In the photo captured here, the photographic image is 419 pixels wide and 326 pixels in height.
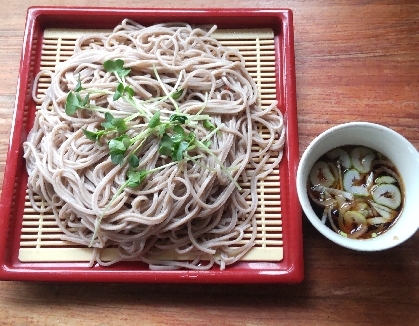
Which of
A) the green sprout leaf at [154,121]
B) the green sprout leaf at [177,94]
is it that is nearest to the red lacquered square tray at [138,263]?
the green sprout leaf at [177,94]

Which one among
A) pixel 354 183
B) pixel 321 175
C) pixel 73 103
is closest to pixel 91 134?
pixel 73 103

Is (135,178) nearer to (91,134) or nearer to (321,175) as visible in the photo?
(91,134)

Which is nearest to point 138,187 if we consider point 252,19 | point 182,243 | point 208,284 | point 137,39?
point 182,243

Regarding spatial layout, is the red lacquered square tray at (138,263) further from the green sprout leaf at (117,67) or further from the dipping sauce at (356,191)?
the green sprout leaf at (117,67)

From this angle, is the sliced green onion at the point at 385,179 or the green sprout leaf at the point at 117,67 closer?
the sliced green onion at the point at 385,179

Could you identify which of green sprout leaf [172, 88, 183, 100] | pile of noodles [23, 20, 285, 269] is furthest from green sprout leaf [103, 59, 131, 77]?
green sprout leaf [172, 88, 183, 100]

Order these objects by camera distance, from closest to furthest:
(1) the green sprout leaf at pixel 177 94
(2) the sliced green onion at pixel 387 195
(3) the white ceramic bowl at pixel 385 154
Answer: (3) the white ceramic bowl at pixel 385 154
(2) the sliced green onion at pixel 387 195
(1) the green sprout leaf at pixel 177 94

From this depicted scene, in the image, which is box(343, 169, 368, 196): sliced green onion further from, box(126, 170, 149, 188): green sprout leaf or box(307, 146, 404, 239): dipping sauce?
box(126, 170, 149, 188): green sprout leaf
